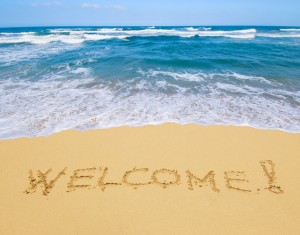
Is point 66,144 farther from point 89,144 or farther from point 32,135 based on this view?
point 32,135

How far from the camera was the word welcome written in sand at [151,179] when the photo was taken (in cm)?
362

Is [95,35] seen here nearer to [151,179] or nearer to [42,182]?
[42,182]

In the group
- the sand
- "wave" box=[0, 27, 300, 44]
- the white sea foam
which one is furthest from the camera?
"wave" box=[0, 27, 300, 44]

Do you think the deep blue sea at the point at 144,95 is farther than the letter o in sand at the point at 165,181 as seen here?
Yes

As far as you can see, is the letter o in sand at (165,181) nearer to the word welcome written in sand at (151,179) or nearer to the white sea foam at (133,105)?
the word welcome written in sand at (151,179)

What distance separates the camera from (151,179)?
3785 millimetres

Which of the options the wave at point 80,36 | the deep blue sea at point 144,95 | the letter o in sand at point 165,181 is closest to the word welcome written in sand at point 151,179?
the letter o in sand at point 165,181

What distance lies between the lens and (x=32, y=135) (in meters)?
5.01

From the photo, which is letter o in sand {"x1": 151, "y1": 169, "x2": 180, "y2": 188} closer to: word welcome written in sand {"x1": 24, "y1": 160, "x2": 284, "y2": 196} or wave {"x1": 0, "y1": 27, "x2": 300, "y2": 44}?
word welcome written in sand {"x1": 24, "y1": 160, "x2": 284, "y2": 196}

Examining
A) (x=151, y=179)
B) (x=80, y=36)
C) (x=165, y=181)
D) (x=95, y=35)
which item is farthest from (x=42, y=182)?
(x=95, y=35)

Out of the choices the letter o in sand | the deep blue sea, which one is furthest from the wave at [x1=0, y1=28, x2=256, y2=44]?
the letter o in sand

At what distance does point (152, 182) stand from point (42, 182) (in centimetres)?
166

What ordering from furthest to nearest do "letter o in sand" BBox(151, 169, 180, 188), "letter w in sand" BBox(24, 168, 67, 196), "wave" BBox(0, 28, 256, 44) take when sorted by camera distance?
"wave" BBox(0, 28, 256, 44), "letter o in sand" BBox(151, 169, 180, 188), "letter w in sand" BBox(24, 168, 67, 196)

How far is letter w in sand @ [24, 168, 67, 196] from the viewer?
3.57m
